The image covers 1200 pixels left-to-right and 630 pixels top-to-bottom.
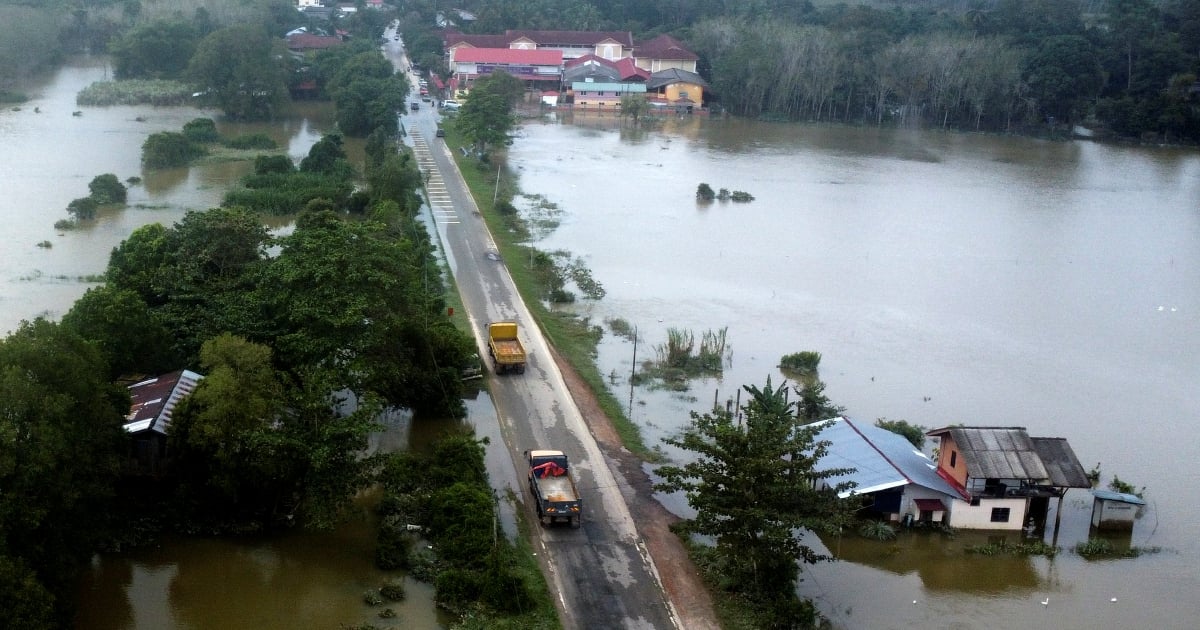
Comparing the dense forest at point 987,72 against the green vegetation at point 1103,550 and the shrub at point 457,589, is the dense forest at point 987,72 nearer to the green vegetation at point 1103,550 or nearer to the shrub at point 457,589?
the green vegetation at point 1103,550

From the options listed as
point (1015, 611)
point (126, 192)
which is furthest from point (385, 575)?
point (126, 192)

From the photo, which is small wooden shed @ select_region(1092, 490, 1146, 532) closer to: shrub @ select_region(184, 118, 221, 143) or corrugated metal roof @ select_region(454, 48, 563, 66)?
shrub @ select_region(184, 118, 221, 143)

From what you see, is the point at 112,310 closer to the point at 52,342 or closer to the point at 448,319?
the point at 52,342

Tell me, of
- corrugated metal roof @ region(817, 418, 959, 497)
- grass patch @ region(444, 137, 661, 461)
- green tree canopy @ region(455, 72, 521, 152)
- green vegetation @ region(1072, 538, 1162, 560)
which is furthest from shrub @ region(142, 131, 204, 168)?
green vegetation @ region(1072, 538, 1162, 560)

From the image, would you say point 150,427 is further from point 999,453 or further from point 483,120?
point 483,120

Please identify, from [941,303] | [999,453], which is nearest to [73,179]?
[941,303]

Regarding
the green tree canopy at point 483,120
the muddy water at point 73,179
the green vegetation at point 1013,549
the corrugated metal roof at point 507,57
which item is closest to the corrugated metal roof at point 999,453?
the green vegetation at point 1013,549
